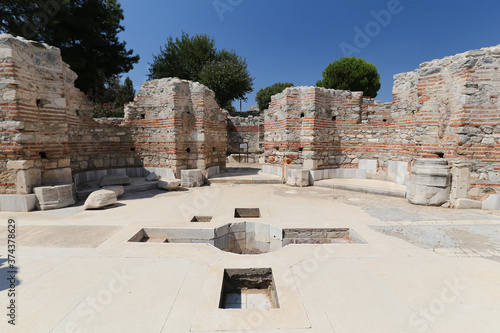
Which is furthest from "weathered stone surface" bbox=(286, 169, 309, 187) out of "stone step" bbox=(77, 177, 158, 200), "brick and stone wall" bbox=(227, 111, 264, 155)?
"brick and stone wall" bbox=(227, 111, 264, 155)

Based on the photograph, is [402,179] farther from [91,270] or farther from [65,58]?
[65,58]

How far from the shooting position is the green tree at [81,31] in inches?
530

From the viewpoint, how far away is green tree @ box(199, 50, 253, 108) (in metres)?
20.9

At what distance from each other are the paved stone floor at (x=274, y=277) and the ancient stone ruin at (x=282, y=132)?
1321mm

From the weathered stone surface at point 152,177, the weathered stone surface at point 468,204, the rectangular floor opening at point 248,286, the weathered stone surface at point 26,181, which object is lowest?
the rectangular floor opening at point 248,286

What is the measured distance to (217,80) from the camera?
20.9 m

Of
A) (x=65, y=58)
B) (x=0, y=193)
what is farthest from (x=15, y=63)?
(x=65, y=58)

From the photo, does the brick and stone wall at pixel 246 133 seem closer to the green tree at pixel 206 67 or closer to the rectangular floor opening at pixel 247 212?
the green tree at pixel 206 67

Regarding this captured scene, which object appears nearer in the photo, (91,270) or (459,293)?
(459,293)

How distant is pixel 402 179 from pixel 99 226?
9474mm

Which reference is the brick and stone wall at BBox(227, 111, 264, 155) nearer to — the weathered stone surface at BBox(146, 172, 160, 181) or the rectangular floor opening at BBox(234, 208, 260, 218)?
the weathered stone surface at BBox(146, 172, 160, 181)

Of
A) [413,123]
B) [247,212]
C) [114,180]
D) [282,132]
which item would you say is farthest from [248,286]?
[413,123]

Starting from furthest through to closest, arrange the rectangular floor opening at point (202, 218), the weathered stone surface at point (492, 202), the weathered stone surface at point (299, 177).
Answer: the weathered stone surface at point (299, 177) → the weathered stone surface at point (492, 202) → the rectangular floor opening at point (202, 218)

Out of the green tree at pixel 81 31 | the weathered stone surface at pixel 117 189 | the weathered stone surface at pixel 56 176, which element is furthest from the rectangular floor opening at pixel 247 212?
the green tree at pixel 81 31
